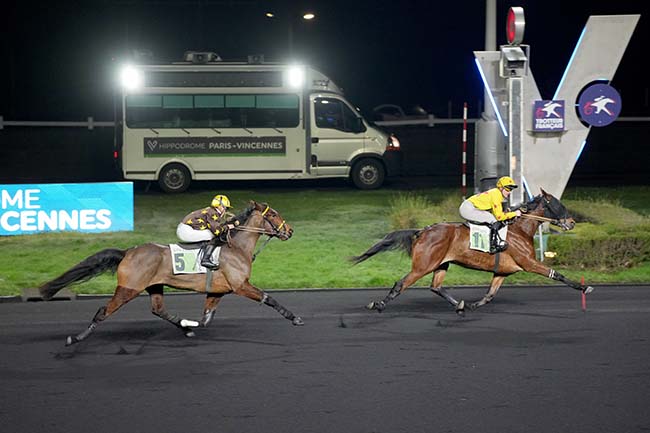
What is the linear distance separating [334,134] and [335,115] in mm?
503

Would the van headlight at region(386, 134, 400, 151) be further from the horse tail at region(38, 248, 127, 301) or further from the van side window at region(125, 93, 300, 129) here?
the horse tail at region(38, 248, 127, 301)

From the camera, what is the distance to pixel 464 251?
13.4 m

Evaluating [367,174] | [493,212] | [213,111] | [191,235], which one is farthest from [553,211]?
[213,111]

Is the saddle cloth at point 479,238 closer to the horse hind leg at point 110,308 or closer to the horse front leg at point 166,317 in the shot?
the horse front leg at point 166,317

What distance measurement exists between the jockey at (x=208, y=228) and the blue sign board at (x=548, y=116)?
8.49 m

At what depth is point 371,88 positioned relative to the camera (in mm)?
46562

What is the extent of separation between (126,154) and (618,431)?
2048 centimetres

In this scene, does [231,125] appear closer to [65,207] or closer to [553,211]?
[65,207]

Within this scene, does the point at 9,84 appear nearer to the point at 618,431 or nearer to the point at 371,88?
the point at 371,88

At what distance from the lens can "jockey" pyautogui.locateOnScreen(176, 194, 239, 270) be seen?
11.9 metres

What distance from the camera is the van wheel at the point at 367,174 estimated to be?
27.6m

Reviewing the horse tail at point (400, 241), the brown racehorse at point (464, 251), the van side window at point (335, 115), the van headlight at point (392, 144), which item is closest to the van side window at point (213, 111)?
the van side window at point (335, 115)

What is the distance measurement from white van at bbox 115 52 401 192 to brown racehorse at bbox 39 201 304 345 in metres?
14.9

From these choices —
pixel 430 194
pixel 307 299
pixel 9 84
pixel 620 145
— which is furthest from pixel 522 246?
pixel 9 84
